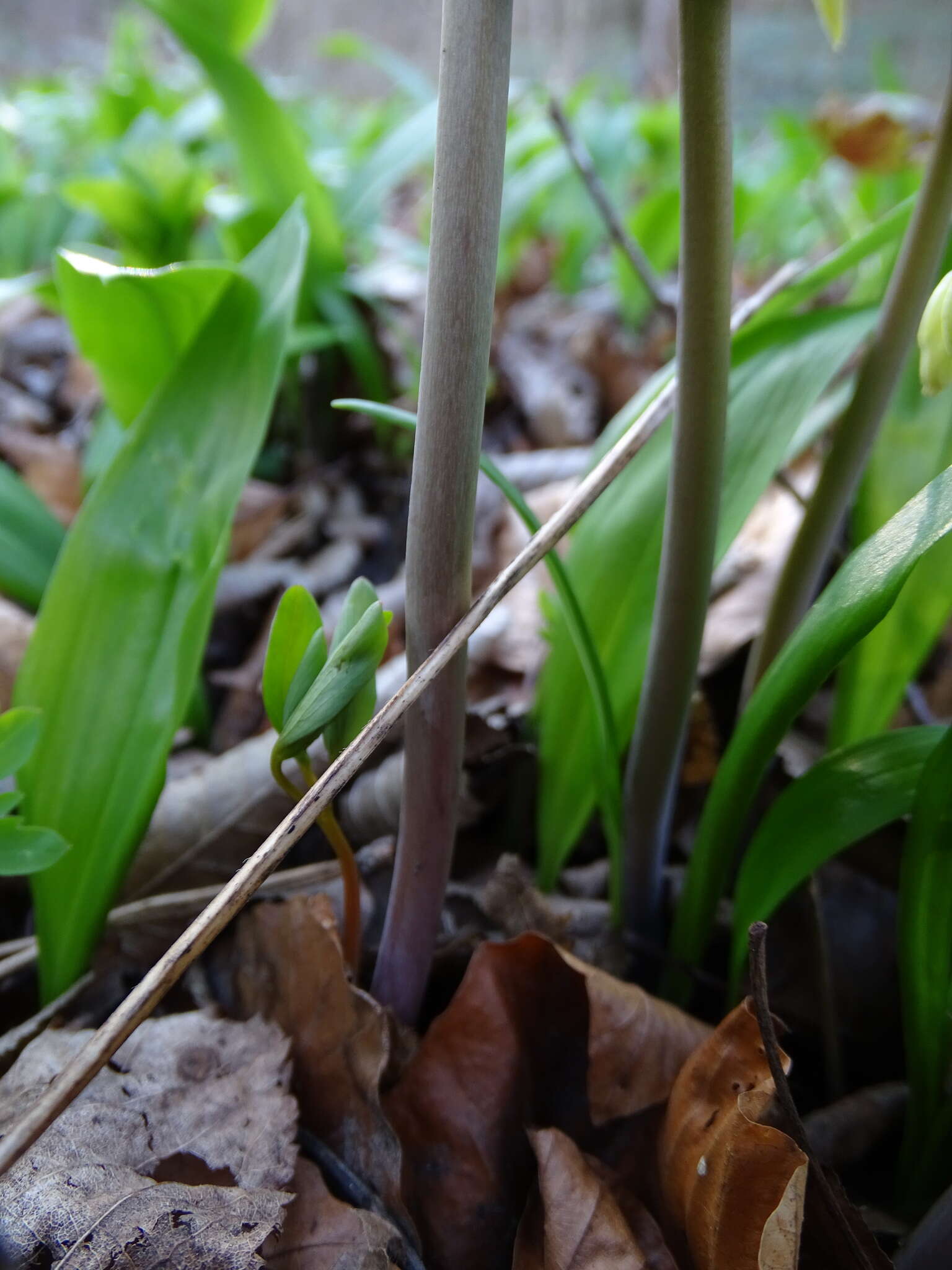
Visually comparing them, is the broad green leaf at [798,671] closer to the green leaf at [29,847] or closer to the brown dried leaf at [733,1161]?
the brown dried leaf at [733,1161]

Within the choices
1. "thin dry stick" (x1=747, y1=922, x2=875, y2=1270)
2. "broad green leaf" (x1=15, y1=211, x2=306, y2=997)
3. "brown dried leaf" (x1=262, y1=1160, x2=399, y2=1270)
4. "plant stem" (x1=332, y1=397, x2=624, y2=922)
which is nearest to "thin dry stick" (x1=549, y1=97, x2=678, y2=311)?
"broad green leaf" (x1=15, y1=211, x2=306, y2=997)

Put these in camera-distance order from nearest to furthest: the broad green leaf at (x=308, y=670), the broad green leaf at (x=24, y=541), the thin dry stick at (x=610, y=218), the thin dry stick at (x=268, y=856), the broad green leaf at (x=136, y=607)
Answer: the thin dry stick at (x=268, y=856)
the broad green leaf at (x=308, y=670)
the broad green leaf at (x=136, y=607)
the broad green leaf at (x=24, y=541)
the thin dry stick at (x=610, y=218)

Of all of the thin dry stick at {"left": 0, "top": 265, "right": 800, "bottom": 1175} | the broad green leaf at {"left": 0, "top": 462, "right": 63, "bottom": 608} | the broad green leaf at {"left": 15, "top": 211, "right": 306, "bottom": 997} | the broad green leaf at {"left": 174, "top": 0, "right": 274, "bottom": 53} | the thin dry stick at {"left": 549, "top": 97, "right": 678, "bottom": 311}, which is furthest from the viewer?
the broad green leaf at {"left": 174, "top": 0, "right": 274, "bottom": 53}

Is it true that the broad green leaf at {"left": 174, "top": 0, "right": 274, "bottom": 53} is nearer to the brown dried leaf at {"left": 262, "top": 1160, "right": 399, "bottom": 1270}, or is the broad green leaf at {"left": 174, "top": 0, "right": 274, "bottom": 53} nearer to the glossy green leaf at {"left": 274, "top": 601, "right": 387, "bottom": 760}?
the glossy green leaf at {"left": 274, "top": 601, "right": 387, "bottom": 760}

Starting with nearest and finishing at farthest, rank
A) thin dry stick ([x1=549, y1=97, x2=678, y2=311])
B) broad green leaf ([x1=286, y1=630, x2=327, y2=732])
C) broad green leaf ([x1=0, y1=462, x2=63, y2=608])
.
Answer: broad green leaf ([x1=286, y1=630, x2=327, y2=732])
broad green leaf ([x1=0, y1=462, x2=63, y2=608])
thin dry stick ([x1=549, y1=97, x2=678, y2=311])

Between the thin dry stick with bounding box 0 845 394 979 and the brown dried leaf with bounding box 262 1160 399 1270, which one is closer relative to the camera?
the brown dried leaf with bounding box 262 1160 399 1270

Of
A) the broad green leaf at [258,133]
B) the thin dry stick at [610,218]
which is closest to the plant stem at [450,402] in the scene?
the thin dry stick at [610,218]

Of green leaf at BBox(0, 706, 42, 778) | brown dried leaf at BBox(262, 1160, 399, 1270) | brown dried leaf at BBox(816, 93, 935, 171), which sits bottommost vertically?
brown dried leaf at BBox(262, 1160, 399, 1270)
